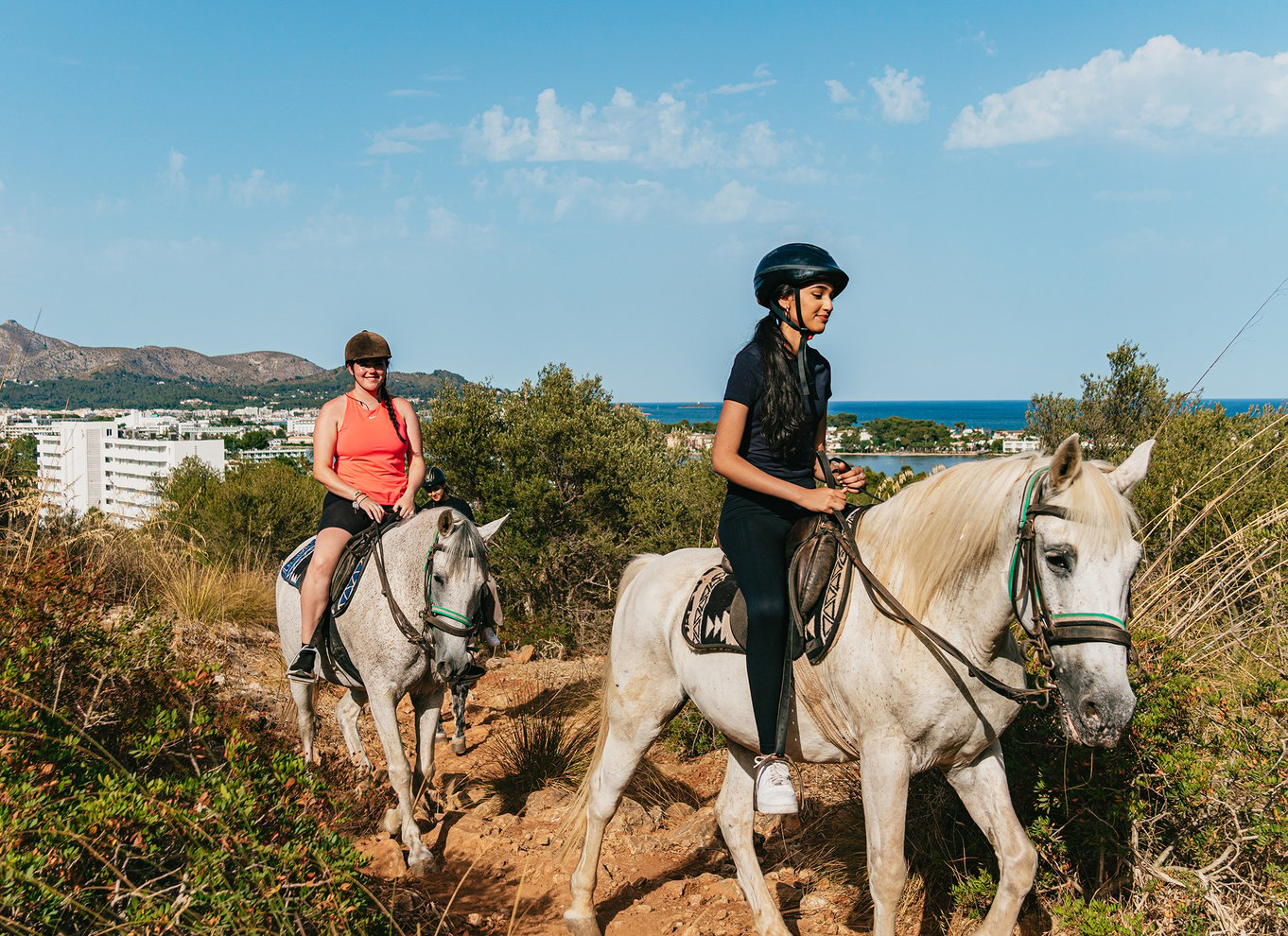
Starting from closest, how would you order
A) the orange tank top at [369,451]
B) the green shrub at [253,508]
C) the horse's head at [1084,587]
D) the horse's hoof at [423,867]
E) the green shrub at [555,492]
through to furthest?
1. the horse's head at [1084,587]
2. the horse's hoof at [423,867]
3. the orange tank top at [369,451]
4. the green shrub at [253,508]
5. the green shrub at [555,492]

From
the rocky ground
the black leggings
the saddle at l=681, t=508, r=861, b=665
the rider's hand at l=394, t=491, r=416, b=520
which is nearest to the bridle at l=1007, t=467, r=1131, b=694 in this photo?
the saddle at l=681, t=508, r=861, b=665

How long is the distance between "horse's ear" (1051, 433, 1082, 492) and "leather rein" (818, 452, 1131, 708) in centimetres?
7

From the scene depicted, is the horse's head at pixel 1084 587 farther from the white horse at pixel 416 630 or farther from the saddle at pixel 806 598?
the white horse at pixel 416 630

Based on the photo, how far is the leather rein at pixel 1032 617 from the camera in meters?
2.78

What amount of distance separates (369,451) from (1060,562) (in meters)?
4.73

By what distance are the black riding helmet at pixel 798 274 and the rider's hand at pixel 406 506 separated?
3278 mm

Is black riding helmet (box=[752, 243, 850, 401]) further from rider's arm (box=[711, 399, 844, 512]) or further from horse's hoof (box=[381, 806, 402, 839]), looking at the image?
horse's hoof (box=[381, 806, 402, 839])

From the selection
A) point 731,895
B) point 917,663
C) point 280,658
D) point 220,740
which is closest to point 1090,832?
point 917,663

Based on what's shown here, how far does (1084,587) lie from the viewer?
9.23ft

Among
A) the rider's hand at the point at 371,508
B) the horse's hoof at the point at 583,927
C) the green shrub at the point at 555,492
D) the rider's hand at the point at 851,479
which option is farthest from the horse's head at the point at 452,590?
the green shrub at the point at 555,492

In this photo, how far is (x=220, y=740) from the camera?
6090mm

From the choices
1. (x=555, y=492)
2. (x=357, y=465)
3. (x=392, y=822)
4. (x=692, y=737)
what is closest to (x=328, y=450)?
(x=357, y=465)

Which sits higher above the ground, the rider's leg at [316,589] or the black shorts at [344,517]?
the black shorts at [344,517]

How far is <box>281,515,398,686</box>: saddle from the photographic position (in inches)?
234
